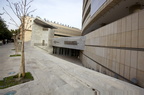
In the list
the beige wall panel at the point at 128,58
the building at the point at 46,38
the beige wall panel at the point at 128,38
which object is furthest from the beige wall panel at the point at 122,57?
the building at the point at 46,38

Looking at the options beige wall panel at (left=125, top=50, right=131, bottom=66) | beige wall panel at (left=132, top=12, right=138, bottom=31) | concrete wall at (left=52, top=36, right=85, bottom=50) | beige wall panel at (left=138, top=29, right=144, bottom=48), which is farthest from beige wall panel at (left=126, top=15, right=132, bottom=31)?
concrete wall at (left=52, top=36, right=85, bottom=50)

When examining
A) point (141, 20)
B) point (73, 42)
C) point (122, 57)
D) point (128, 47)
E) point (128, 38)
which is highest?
point (141, 20)

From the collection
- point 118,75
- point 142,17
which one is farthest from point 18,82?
point 142,17

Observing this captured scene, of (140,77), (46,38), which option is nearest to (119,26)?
(140,77)

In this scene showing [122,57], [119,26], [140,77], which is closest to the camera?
[140,77]

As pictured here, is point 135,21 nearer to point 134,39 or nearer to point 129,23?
point 129,23

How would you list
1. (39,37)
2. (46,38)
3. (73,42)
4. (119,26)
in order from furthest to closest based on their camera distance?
(46,38) → (39,37) → (73,42) → (119,26)

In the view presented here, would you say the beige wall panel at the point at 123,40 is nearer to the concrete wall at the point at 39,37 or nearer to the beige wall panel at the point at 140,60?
the beige wall panel at the point at 140,60

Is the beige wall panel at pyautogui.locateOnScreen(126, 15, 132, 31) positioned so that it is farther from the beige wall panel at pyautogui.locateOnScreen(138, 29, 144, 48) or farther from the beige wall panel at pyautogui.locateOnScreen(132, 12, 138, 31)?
the beige wall panel at pyautogui.locateOnScreen(138, 29, 144, 48)

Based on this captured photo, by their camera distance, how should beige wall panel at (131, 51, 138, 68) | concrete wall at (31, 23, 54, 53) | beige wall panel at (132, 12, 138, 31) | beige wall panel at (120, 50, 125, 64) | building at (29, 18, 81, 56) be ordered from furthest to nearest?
concrete wall at (31, 23, 54, 53)
building at (29, 18, 81, 56)
beige wall panel at (120, 50, 125, 64)
beige wall panel at (132, 12, 138, 31)
beige wall panel at (131, 51, 138, 68)

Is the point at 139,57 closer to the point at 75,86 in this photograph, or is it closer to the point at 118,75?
the point at 118,75

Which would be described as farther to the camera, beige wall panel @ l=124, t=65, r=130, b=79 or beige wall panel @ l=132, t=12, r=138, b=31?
beige wall panel @ l=124, t=65, r=130, b=79

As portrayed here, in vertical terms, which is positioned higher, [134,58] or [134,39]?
[134,39]

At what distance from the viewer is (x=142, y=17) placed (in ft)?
14.7
